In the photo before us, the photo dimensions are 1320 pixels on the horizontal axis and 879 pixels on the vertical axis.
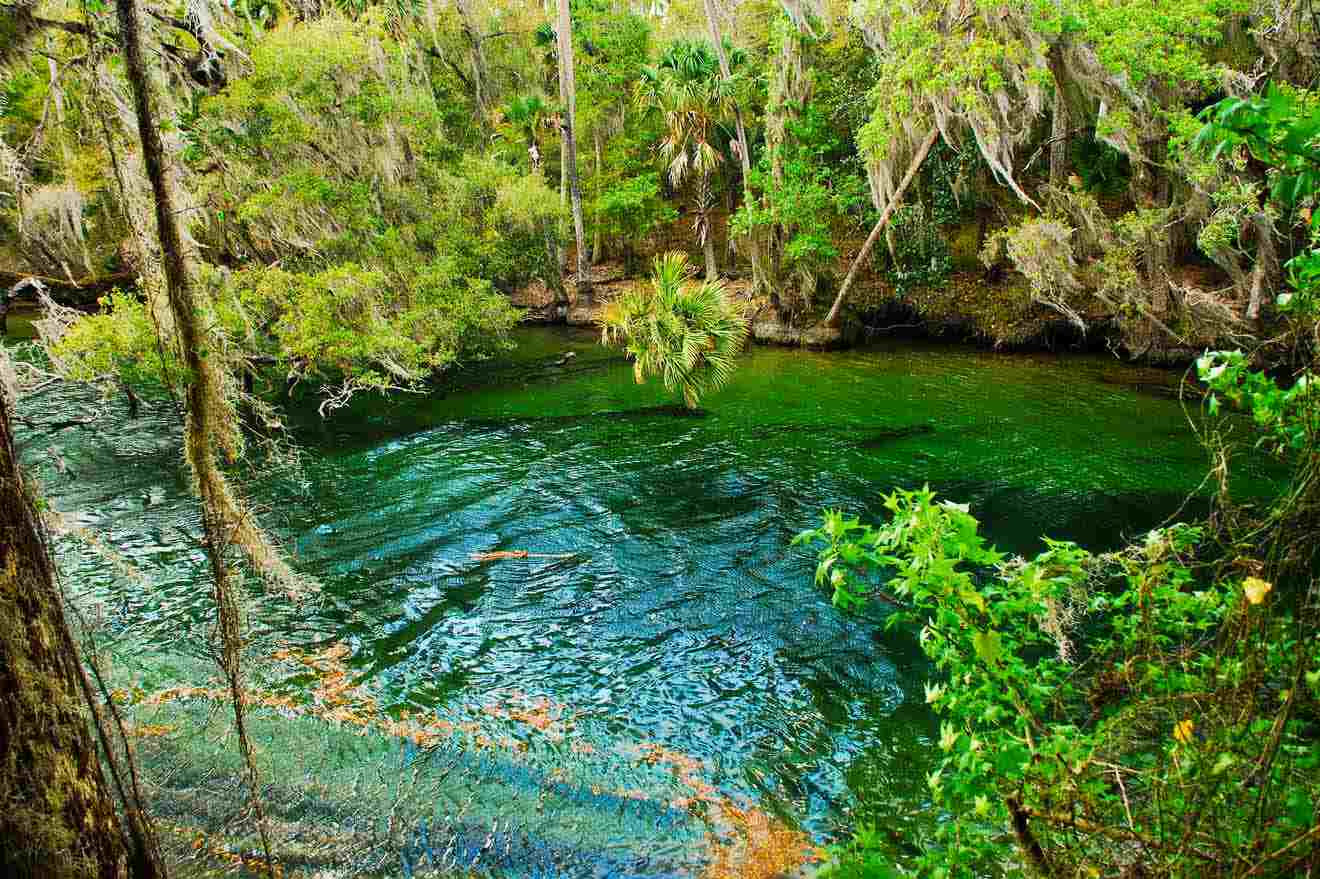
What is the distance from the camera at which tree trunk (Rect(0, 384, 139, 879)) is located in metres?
2.92

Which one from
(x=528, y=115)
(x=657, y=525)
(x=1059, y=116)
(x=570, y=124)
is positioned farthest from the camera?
(x=528, y=115)

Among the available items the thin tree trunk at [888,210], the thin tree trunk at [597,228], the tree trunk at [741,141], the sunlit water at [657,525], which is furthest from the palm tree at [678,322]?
the thin tree trunk at [597,228]

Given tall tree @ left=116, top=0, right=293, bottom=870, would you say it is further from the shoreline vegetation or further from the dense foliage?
the dense foliage

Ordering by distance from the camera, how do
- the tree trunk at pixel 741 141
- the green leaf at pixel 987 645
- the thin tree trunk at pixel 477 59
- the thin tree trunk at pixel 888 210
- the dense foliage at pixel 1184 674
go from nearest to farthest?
the dense foliage at pixel 1184 674, the green leaf at pixel 987 645, the thin tree trunk at pixel 888 210, the tree trunk at pixel 741 141, the thin tree trunk at pixel 477 59

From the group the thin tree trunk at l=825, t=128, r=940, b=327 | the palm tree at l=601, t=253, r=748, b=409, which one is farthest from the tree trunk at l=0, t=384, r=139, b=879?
the thin tree trunk at l=825, t=128, r=940, b=327

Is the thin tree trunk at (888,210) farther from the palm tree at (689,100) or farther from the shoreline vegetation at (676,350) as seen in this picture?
the palm tree at (689,100)

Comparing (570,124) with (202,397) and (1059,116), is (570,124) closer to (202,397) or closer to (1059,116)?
(1059,116)

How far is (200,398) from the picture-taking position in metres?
3.75

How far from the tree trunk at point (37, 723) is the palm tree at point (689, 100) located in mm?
23861

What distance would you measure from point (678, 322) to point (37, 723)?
12389 millimetres

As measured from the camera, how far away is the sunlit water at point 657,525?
6.82 m

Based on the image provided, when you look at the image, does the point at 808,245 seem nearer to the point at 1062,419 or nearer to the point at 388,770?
the point at 1062,419

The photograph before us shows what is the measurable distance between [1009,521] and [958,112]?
12.0 meters

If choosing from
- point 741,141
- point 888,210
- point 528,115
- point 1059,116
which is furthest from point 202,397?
point 528,115
